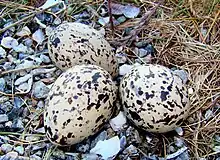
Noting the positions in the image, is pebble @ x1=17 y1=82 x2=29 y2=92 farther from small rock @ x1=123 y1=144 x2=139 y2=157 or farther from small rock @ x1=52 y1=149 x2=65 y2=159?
small rock @ x1=123 y1=144 x2=139 y2=157

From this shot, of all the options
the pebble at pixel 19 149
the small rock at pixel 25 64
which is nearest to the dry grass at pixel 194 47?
the small rock at pixel 25 64

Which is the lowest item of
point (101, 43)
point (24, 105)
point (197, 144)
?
point (197, 144)

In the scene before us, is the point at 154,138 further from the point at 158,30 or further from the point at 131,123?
the point at 158,30

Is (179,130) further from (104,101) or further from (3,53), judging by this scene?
(3,53)

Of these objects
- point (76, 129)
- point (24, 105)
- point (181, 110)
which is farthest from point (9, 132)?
point (181, 110)

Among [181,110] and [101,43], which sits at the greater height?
[101,43]

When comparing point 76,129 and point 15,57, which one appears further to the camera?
point 15,57

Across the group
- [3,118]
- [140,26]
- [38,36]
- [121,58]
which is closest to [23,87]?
[3,118]
